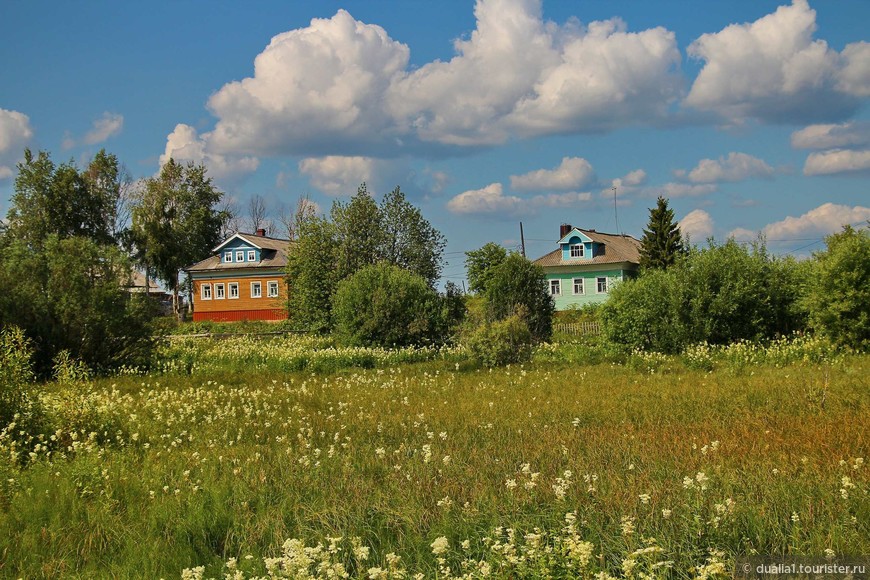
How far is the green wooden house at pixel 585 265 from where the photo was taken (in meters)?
55.8

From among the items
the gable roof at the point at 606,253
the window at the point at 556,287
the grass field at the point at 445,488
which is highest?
the gable roof at the point at 606,253

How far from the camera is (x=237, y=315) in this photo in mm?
58844

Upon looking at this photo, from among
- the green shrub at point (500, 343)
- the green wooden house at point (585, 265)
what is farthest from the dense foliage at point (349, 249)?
the green wooden house at point (585, 265)

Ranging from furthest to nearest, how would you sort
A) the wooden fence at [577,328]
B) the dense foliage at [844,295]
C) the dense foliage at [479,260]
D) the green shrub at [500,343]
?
the dense foliage at [479,260], the wooden fence at [577,328], the dense foliage at [844,295], the green shrub at [500,343]

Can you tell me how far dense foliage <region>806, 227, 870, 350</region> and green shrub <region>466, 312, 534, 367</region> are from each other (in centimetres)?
854

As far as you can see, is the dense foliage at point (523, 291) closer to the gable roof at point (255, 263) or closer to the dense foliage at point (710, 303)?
the dense foliage at point (710, 303)

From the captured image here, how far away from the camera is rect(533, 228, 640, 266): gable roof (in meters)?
55.7

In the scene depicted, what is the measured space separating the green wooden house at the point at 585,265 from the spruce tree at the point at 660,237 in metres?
7.09

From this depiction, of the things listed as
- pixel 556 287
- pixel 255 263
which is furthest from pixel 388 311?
pixel 255 263

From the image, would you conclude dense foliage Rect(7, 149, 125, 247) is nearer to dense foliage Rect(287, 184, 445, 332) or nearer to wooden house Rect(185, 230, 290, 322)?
wooden house Rect(185, 230, 290, 322)

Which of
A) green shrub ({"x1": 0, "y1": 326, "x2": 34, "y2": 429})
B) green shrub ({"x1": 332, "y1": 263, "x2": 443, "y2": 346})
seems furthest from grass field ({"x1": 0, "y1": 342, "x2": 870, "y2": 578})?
green shrub ({"x1": 332, "y1": 263, "x2": 443, "y2": 346})

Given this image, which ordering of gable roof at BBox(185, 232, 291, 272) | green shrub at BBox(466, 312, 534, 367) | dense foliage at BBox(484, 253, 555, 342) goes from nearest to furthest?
green shrub at BBox(466, 312, 534, 367) < dense foliage at BBox(484, 253, 555, 342) < gable roof at BBox(185, 232, 291, 272)

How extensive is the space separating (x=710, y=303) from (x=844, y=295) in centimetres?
354

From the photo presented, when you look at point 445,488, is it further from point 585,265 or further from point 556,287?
point 556,287
